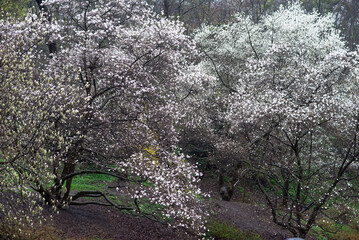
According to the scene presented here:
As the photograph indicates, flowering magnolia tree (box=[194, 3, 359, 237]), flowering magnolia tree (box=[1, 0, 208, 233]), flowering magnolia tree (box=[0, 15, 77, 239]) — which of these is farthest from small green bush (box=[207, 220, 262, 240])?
flowering magnolia tree (box=[0, 15, 77, 239])

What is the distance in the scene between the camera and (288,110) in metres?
13.0

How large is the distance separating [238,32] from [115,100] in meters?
14.6

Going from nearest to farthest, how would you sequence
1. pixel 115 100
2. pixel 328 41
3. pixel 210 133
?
pixel 115 100 < pixel 210 133 < pixel 328 41

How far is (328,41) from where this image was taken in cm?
2175

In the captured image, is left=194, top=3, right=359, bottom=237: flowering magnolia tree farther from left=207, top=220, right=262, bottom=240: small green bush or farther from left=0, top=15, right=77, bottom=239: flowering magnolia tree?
left=0, top=15, right=77, bottom=239: flowering magnolia tree

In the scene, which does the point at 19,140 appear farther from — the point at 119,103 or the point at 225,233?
the point at 225,233

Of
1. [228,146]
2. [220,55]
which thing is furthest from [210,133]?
[220,55]

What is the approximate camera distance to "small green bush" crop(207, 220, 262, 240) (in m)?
12.9

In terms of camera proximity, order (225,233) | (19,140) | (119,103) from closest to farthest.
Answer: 1. (19,140)
2. (119,103)
3. (225,233)

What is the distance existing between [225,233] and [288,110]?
5.27 m

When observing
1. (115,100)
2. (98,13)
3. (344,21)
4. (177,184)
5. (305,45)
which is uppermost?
(344,21)

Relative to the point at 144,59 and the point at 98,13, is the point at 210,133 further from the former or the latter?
the point at 98,13

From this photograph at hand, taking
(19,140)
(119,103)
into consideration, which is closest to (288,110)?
(119,103)

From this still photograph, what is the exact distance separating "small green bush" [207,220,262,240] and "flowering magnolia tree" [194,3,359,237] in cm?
134
